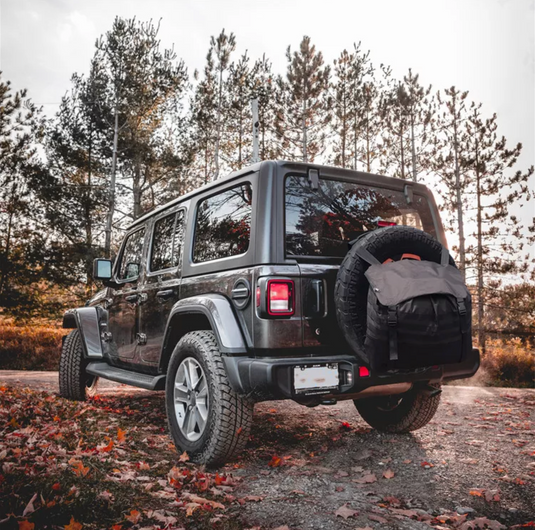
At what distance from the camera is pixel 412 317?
2.69 meters

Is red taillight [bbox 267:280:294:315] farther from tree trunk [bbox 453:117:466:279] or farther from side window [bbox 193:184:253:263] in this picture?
tree trunk [bbox 453:117:466:279]

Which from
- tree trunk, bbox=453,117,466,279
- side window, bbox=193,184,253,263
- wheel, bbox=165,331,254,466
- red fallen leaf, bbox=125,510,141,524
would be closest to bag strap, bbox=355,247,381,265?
side window, bbox=193,184,253,263

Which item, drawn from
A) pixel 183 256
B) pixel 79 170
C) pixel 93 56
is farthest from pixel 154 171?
pixel 183 256

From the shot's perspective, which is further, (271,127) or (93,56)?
(271,127)

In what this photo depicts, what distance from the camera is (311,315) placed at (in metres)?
3.02

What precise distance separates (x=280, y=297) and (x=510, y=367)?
1410cm

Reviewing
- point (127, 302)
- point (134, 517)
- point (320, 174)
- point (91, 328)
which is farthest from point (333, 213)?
point (91, 328)

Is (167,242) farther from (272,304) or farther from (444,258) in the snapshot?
(444,258)

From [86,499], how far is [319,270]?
1.85 metres

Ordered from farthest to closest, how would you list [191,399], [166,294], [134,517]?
[166,294]
[191,399]
[134,517]

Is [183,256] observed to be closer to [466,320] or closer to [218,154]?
[466,320]

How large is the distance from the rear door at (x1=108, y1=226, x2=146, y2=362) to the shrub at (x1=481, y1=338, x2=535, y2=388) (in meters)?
12.2

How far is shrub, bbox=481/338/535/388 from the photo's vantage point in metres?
14.1

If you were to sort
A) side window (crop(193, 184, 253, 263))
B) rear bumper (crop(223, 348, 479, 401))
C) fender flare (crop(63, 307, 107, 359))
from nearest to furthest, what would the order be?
rear bumper (crop(223, 348, 479, 401)), side window (crop(193, 184, 253, 263)), fender flare (crop(63, 307, 107, 359))
